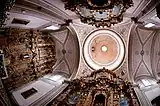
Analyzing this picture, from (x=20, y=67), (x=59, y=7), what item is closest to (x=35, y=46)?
(x=20, y=67)

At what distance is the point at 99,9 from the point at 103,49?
768 centimetres

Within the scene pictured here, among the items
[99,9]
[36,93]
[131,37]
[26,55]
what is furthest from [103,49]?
[36,93]

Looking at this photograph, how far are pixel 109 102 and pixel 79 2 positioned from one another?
5388mm

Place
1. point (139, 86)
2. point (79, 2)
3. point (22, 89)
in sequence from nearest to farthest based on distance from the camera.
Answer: point (79, 2) < point (22, 89) < point (139, 86)

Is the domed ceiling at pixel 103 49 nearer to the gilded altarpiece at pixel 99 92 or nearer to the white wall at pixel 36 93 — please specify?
the gilded altarpiece at pixel 99 92

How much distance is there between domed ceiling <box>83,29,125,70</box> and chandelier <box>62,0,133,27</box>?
3.62m

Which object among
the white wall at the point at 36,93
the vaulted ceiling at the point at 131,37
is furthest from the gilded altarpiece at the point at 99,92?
the vaulted ceiling at the point at 131,37

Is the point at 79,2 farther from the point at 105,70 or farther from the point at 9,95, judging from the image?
the point at 105,70

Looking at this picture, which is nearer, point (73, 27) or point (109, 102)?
point (109, 102)

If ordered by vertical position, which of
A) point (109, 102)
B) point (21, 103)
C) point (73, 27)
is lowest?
point (109, 102)

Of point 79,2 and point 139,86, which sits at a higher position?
point 79,2

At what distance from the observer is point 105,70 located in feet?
59.0

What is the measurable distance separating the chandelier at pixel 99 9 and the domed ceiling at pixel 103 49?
3624mm

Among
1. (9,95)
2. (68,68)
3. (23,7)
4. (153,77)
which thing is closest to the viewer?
(23,7)
